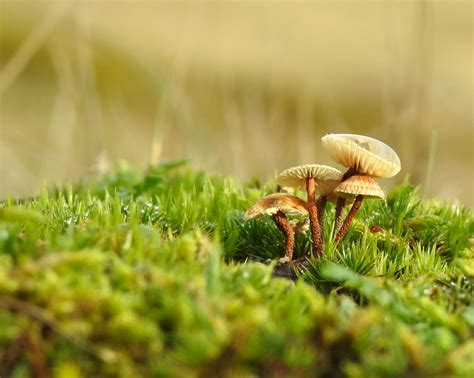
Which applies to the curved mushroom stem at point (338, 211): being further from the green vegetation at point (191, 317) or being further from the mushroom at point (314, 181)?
the green vegetation at point (191, 317)

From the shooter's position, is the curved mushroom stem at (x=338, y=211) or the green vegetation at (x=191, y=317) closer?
the green vegetation at (x=191, y=317)

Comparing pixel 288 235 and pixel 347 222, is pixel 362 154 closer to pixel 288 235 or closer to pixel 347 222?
pixel 347 222

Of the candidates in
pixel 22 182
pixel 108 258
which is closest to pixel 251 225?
pixel 108 258

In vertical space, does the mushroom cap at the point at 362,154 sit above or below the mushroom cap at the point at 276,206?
above

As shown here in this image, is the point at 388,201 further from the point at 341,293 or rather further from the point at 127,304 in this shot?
the point at 127,304

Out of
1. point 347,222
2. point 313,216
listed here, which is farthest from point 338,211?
point 313,216

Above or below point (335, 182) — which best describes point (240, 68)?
above

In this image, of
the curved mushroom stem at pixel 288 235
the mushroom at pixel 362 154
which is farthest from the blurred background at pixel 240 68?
the mushroom at pixel 362 154
